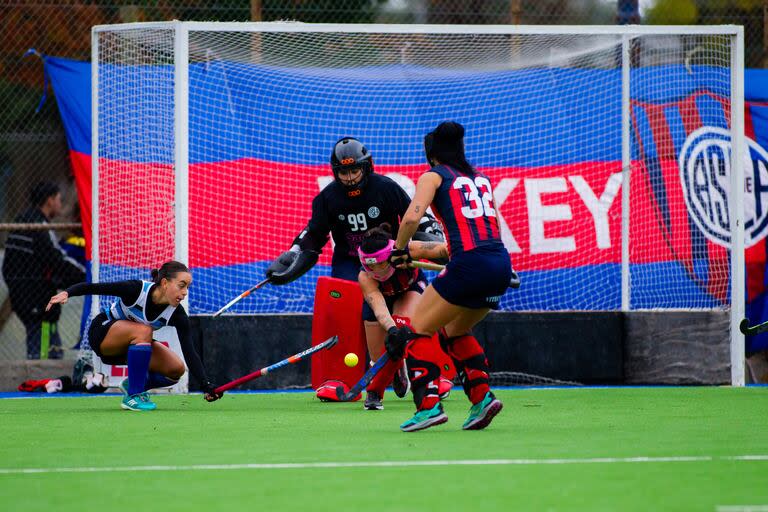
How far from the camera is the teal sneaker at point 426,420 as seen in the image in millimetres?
6273

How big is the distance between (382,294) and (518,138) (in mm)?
3735

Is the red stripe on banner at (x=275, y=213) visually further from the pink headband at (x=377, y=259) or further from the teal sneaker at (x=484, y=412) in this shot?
the teal sneaker at (x=484, y=412)

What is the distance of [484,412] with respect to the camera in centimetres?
633

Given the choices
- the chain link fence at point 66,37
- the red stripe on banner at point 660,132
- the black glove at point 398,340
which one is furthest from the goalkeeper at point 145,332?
the red stripe on banner at point 660,132

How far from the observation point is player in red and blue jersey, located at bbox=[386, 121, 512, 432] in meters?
6.27

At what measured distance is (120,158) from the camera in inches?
425

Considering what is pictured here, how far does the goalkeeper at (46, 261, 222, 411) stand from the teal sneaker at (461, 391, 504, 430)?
88.0 inches

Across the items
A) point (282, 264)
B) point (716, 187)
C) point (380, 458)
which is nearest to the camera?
point (380, 458)

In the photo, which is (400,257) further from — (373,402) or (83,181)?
(83,181)

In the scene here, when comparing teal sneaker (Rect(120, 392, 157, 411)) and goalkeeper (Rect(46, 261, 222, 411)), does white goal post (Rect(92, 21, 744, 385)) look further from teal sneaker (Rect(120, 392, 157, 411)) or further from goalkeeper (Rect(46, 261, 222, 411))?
teal sneaker (Rect(120, 392, 157, 411))

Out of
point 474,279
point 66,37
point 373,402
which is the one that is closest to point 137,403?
point 373,402

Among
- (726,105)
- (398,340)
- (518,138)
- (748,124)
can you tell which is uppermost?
(726,105)

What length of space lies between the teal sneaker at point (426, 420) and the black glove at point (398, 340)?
344 mm

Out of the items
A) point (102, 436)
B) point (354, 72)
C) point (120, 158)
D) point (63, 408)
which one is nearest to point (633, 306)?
point (354, 72)
